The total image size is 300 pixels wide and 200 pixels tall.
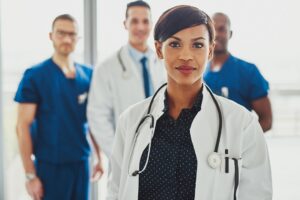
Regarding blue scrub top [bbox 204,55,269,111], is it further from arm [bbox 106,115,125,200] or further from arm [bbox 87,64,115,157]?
arm [bbox 106,115,125,200]

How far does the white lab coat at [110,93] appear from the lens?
165 centimetres

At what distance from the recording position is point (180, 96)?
909 millimetres

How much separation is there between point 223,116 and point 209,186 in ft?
0.55

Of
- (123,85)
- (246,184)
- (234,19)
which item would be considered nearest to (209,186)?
(246,184)

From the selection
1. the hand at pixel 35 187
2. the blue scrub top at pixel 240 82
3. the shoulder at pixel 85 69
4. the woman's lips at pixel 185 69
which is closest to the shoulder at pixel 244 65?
the blue scrub top at pixel 240 82

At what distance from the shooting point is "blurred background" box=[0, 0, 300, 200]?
181cm

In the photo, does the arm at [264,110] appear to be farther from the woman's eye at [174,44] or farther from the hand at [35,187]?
the hand at [35,187]

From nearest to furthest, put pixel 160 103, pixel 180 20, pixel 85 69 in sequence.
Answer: pixel 180 20 → pixel 160 103 → pixel 85 69

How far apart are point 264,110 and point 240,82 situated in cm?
15

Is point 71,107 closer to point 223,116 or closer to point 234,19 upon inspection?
point 234,19

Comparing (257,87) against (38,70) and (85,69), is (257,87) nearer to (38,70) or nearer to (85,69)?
(85,69)

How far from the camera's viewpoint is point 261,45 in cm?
181

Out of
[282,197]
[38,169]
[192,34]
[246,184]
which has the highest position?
[192,34]

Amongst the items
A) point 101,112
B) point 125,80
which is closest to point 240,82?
point 125,80
